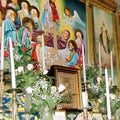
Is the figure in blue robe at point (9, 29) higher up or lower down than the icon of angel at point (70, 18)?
lower down

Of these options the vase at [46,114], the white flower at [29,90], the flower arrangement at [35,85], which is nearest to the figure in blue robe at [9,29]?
the flower arrangement at [35,85]

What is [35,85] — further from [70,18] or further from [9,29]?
[70,18]

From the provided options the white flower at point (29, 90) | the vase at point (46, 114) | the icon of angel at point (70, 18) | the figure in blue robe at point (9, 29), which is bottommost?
the vase at point (46, 114)

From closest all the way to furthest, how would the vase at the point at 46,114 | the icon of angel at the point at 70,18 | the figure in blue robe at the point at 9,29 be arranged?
the vase at the point at 46,114
the figure in blue robe at the point at 9,29
the icon of angel at the point at 70,18

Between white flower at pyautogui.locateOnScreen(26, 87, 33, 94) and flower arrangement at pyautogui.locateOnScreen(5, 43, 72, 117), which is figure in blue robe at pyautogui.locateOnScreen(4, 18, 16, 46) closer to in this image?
flower arrangement at pyautogui.locateOnScreen(5, 43, 72, 117)

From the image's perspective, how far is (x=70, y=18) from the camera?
376 centimetres

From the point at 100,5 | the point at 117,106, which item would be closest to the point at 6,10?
the point at 117,106

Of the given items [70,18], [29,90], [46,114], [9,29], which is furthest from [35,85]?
[70,18]

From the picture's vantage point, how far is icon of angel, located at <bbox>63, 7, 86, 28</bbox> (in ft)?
12.2

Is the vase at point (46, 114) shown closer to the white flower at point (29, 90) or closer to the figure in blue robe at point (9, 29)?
the white flower at point (29, 90)

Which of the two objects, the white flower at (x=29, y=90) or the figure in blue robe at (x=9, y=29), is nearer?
the white flower at (x=29, y=90)

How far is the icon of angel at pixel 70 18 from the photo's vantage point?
3707 millimetres

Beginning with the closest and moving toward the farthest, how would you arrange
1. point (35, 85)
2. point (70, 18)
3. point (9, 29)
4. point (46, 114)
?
point (46, 114) → point (35, 85) → point (9, 29) → point (70, 18)

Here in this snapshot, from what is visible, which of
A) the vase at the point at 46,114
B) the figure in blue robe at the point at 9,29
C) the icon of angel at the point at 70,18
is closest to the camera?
the vase at the point at 46,114
